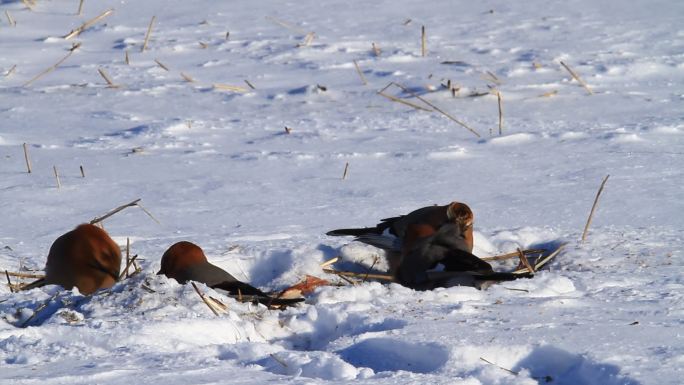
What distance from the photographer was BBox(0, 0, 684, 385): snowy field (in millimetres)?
2473

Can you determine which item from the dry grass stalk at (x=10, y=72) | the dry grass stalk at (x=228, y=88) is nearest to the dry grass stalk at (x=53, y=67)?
the dry grass stalk at (x=10, y=72)

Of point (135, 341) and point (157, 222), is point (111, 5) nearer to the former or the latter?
point (157, 222)

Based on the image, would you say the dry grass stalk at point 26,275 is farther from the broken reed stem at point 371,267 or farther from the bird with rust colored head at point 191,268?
the broken reed stem at point 371,267

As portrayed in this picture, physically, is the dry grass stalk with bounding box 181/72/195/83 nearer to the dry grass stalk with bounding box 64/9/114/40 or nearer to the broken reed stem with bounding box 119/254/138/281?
the dry grass stalk with bounding box 64/9/114/40

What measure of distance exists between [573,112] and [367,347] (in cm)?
382

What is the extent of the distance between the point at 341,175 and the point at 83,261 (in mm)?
1978

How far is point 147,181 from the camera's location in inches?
199

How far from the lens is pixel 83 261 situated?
3.35 m

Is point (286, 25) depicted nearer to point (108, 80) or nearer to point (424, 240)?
point (108, 80)

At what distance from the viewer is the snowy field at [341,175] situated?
247 cm

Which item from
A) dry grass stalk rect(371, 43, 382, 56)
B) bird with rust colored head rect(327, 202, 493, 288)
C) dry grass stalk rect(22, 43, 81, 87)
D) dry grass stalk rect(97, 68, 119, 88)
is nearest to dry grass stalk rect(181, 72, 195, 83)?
dry grass stalk rect(97, 68, 119, 88)

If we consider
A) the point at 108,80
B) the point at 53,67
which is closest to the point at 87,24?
the point at 53,67

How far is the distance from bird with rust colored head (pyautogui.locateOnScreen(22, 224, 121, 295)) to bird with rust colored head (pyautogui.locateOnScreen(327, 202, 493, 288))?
37.3 inches

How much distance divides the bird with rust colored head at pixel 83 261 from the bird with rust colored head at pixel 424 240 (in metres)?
0.95
